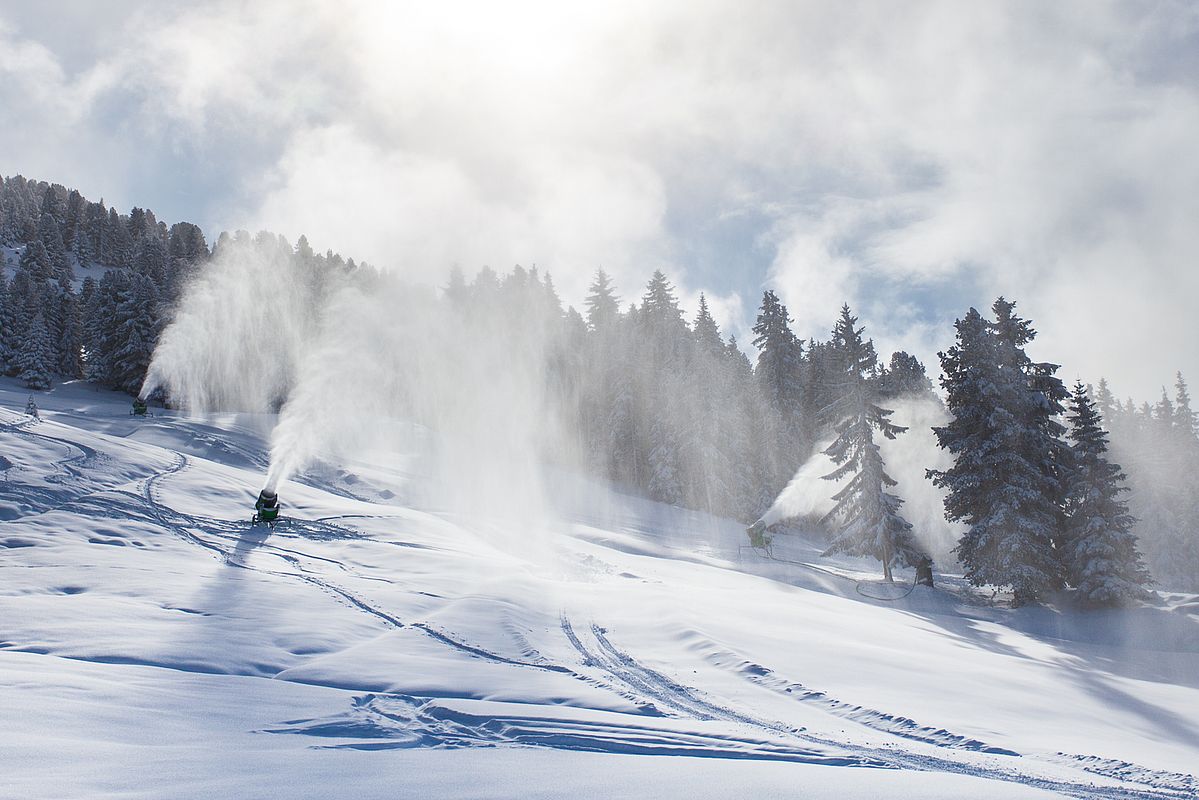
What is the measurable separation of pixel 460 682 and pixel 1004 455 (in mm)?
26034

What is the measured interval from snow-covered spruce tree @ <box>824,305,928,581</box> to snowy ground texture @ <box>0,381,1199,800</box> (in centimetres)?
1031

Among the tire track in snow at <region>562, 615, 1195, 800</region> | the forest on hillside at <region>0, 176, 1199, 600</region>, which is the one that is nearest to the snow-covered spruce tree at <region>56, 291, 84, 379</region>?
the forest on hillside at <region>0, 176, 1199, 600</region>

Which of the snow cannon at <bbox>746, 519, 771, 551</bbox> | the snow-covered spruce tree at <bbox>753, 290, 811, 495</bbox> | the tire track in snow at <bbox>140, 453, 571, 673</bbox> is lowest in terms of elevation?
the tire track in snow at <bbox>140, 453, 571, 673</bbox>

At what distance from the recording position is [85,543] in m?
12.7

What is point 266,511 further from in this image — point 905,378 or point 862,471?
point 905,378

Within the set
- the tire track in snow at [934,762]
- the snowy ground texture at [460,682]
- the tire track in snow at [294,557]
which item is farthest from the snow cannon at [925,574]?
the tire track in snow at [934,762]

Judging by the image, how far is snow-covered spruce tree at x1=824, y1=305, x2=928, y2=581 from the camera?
28625 millimetres

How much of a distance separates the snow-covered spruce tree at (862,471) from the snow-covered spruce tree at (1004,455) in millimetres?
2305

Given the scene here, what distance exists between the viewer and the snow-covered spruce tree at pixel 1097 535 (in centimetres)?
2338

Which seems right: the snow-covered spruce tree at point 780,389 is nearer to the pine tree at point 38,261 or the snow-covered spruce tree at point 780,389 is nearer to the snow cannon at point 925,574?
the snow cannon at point 925,574

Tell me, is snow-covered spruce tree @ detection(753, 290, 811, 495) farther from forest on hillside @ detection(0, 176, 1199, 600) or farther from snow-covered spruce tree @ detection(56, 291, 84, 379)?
A: snow-covered spruce tree @ detection(56, 291, 84, 379)

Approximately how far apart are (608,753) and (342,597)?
698 cm

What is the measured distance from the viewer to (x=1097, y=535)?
952 inches

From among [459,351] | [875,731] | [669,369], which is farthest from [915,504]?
[459,351]
